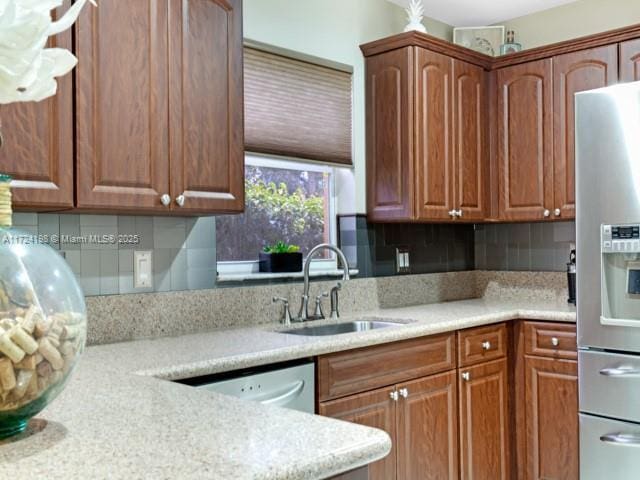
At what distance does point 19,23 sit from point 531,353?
2.78m

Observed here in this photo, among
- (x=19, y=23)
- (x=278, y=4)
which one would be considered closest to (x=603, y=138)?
(x=278, y=4)

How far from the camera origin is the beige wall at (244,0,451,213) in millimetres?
2945

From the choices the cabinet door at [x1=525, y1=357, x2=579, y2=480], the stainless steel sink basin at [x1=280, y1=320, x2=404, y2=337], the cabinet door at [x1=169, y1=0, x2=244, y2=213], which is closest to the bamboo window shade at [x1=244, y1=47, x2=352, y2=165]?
the cabinet door at [x1=169, y1=0, x2=244, y2=213]

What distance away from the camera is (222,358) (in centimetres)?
198

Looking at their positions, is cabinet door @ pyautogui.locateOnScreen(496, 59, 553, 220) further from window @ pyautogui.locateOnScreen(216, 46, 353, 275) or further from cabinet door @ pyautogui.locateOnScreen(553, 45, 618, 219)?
window @ pyautogui.locateOnScreen(216, 46, 353, 275)

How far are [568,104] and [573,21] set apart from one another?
61 centimetres

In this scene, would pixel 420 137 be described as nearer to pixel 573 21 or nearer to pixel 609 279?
pixel 609 279

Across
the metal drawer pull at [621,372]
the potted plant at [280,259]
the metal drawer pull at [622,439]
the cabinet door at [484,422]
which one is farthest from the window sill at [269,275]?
the metal drawer pull at [622,439]

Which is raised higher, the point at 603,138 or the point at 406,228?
the point at 603,138

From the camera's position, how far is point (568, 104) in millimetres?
3400

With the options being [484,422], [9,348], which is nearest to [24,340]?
[9,348]

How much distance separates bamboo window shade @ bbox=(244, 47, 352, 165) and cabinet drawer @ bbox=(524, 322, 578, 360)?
4.03 feet

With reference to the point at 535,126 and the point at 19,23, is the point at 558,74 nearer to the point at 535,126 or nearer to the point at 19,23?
the point at 535,126

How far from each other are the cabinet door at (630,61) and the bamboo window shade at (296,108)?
53.0 inches
